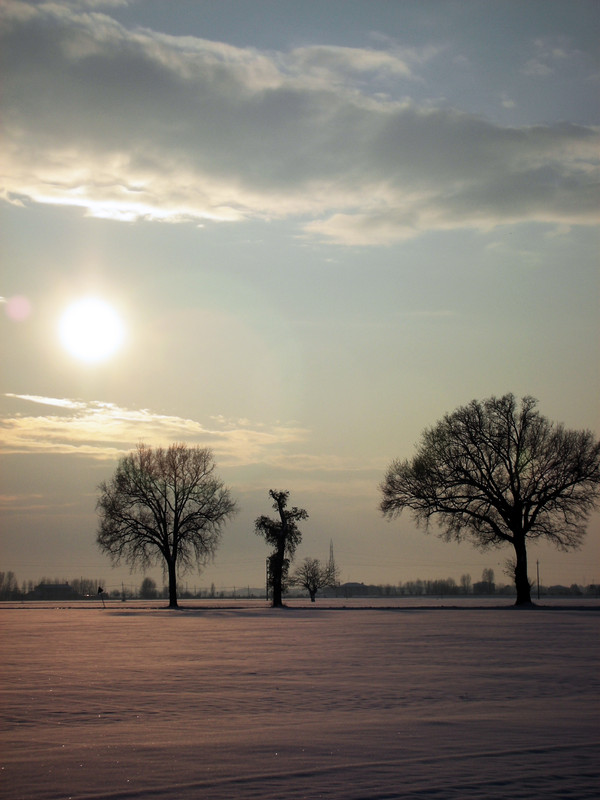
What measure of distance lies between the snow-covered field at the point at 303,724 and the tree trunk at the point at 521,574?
31.8 meters

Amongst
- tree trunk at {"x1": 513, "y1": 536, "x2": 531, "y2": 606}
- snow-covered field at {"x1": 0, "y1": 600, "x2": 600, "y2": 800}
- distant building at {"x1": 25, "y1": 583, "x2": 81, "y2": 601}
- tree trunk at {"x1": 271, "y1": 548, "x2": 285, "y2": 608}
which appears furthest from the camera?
distant building at {"x1": 25, "y1": 583, "x2": 81, "y2": 601}

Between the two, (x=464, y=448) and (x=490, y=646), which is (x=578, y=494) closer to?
(x=464, y=448)

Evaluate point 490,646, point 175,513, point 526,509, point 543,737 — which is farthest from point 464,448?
point 543,737

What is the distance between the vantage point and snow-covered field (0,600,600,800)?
6793 millimetres

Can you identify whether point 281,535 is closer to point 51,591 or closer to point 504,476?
point 504,476

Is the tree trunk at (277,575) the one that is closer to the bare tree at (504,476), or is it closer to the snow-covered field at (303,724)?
the bare tree at (504,476)

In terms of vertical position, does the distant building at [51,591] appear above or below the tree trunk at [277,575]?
below

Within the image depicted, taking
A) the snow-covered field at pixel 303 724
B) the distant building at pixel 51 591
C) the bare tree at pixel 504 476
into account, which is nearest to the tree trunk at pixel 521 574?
the bare tree at pixel 504 476

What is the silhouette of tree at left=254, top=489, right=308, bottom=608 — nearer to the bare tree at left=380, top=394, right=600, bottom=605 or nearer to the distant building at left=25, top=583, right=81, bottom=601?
the bare tree at left=380, top=394, right=600, bottom=605

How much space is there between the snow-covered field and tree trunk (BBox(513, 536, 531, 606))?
31.8 m

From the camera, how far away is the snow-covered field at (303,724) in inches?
267

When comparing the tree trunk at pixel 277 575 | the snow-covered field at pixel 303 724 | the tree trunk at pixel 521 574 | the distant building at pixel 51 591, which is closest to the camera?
the snow-covered field at pixel 303 724

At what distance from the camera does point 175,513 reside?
6216cm

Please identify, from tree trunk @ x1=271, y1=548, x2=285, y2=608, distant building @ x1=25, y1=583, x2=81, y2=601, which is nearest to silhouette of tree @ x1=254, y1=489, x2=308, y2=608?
tree trunk @ x1=271, y1=548, x2=285, y2=608
